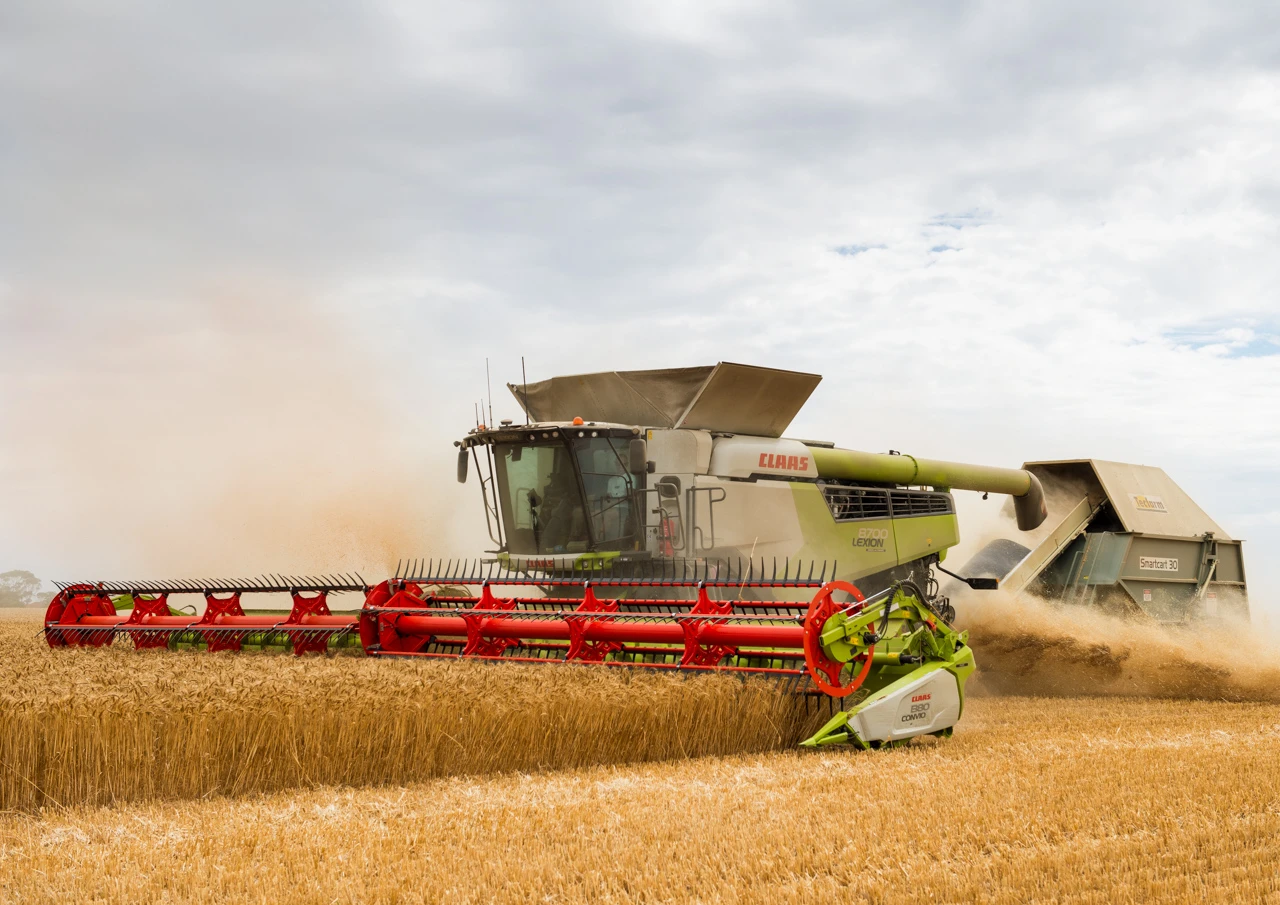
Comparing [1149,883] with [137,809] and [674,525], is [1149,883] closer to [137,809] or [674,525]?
[137,809]

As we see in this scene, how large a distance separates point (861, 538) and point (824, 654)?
348 centimetres

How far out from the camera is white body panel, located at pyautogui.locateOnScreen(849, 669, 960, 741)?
509 centimetres

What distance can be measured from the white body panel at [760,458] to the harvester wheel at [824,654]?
2444mm

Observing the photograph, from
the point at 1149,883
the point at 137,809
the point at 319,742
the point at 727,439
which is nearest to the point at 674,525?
the point at 727,439

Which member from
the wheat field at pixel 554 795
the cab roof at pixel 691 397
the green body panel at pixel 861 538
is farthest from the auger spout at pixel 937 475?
the wheat field at pixel 554 795

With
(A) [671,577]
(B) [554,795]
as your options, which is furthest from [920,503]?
(B) [554,795]

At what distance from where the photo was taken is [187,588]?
7.20 metres

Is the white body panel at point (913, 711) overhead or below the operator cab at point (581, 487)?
below

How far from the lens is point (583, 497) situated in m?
7.28

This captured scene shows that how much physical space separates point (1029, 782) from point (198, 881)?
3.13 m

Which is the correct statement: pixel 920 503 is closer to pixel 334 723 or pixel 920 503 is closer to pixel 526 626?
pixel 526 626

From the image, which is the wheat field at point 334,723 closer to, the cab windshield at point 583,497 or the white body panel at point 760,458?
the cab windshield at point 583,497

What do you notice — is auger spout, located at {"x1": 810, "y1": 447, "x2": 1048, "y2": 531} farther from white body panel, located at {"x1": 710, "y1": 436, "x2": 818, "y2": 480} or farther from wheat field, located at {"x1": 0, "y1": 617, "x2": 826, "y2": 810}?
wheat field, located at {"x1": 0, "y1": 617, "x2": 826, "y2": 810}

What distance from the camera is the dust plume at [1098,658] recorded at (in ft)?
28.4
